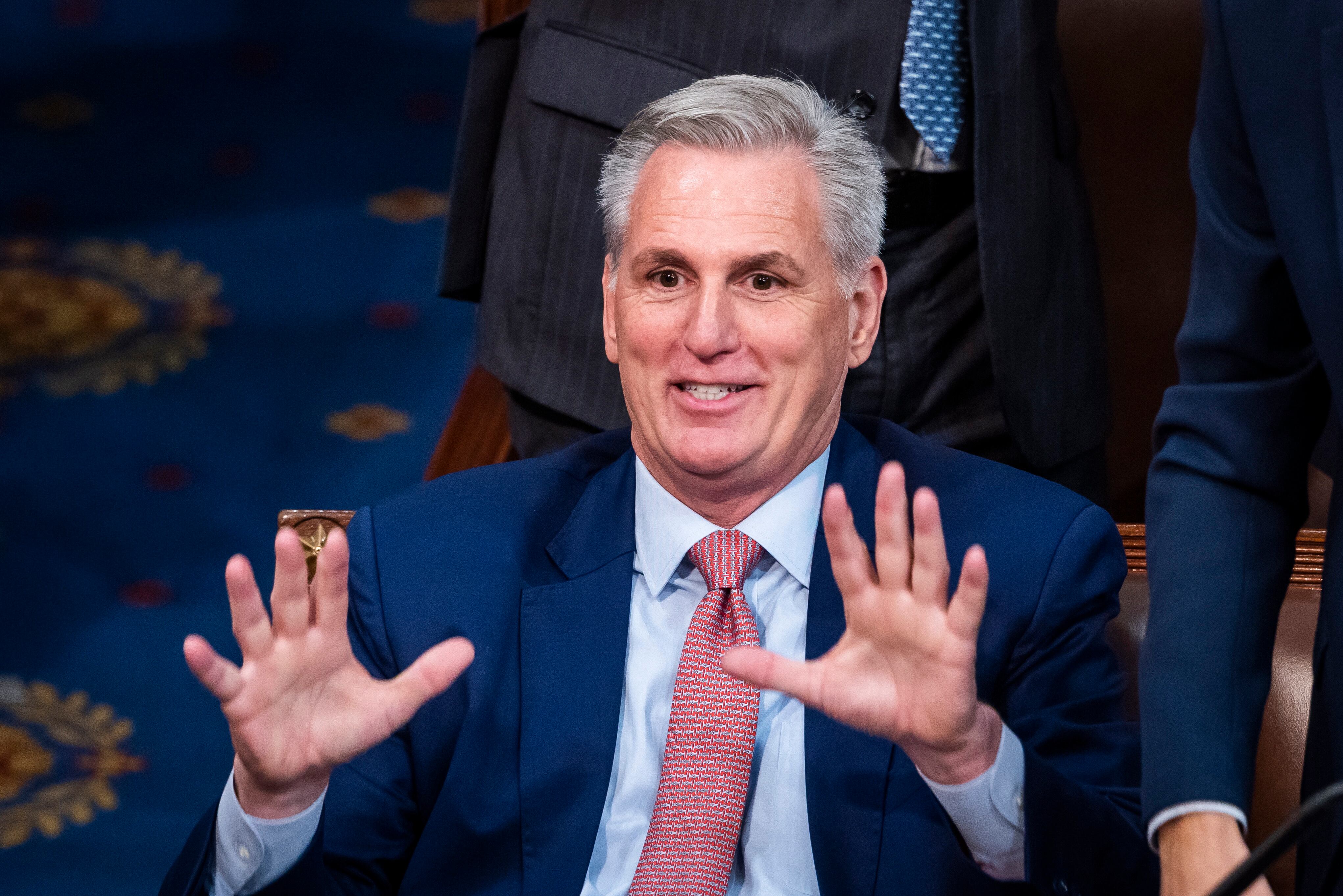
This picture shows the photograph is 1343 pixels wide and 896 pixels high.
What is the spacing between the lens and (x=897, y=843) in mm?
1243

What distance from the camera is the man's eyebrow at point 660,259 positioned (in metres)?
1.39

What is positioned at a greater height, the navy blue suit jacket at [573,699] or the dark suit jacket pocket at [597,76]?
the dark suit jacket pocket at [597,76]

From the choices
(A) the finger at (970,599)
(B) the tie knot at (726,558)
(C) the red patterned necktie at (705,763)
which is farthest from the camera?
(B) the tie knot at (726,558)

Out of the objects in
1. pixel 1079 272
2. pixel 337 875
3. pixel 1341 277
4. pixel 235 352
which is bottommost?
pixel 235 352

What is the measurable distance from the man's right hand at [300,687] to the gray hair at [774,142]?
532 mm

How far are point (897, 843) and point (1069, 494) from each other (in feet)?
1.16

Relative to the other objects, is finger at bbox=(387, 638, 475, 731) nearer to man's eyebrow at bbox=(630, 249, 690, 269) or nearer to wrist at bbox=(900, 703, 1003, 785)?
wrist at bbox=(900, 703, 1003, 785)

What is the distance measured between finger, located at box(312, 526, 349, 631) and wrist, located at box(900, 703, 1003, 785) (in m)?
0.39

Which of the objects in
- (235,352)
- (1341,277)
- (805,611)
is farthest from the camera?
(235,352)

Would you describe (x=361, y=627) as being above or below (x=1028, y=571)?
below

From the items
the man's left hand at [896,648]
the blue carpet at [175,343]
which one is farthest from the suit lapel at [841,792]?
the blue carpet at [175,343]

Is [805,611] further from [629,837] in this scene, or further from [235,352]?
[235,352]

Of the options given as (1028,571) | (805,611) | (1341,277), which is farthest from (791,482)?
(1341,277)

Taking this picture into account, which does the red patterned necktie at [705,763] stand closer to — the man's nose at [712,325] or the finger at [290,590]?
the man's nose at [712,325]
